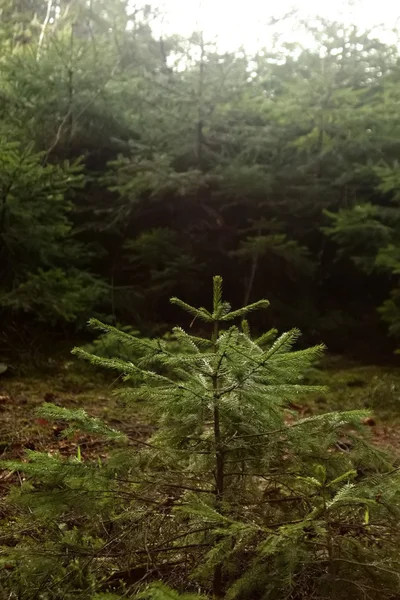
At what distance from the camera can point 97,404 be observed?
174 inches

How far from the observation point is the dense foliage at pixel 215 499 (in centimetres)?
150

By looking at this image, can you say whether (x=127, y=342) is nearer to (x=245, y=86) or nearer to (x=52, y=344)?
(x=52, y=344)

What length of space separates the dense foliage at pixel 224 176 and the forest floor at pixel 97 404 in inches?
36.0

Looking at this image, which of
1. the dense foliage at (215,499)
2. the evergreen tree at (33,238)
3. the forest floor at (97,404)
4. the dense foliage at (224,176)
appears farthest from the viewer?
the dense foliage at (224,176)

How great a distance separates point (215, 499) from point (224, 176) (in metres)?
5.87

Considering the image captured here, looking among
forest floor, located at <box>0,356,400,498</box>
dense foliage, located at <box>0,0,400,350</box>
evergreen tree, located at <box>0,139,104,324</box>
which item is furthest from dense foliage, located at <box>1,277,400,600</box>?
dense foliage, located at <box>0,0,400,350</box>

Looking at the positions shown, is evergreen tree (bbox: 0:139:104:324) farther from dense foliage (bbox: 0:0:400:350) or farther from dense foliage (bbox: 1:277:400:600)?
dense foliage (bbox: 1:277:400:600)

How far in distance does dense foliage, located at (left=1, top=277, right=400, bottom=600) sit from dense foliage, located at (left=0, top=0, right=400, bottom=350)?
14.0 ft

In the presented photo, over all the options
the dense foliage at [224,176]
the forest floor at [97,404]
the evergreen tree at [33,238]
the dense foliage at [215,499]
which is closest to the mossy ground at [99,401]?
the forest floor at [97,404]

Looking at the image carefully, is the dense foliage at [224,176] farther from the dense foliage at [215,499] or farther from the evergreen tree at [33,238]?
the dense foliage at [215,499]

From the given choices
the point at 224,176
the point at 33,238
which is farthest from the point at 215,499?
the point at 224,176

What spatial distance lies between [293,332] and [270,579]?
73 centimetres

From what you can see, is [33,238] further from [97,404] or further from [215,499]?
[215,499]

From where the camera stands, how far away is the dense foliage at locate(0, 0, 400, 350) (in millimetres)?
6633
